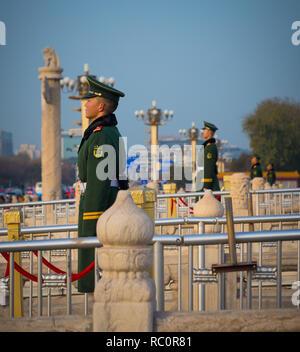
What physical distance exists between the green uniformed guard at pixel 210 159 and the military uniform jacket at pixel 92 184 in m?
5.22

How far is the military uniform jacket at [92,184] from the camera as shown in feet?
16.9

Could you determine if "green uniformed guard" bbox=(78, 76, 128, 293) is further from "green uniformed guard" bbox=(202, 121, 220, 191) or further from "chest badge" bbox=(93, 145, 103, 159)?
"green uniformed guard" bbox=(202, 121, 220, 191)

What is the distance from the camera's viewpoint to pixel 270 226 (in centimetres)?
1180

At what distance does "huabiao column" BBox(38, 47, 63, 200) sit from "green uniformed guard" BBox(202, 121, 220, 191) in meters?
11.4

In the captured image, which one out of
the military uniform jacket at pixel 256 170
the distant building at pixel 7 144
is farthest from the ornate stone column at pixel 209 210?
the distant building at pixel 7 144

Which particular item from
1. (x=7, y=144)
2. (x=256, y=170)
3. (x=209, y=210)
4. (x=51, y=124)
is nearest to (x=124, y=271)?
(x=209, y=210)

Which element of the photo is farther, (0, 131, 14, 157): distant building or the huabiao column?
(0, 131, 14, 157): distant building

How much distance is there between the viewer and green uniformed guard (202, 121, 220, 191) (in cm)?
1059

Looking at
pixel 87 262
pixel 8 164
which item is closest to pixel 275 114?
pixel 87 262

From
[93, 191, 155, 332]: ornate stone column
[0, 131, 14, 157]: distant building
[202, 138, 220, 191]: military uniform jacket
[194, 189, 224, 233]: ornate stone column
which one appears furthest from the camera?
[0, 131, 14, 157]: distant building

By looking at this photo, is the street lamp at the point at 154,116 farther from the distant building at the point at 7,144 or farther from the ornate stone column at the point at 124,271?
the distant building at the point at 7,144

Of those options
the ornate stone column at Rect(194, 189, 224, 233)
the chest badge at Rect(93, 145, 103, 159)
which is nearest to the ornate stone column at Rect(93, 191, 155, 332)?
the chest badge at Rect(93, 145, 103, 159)

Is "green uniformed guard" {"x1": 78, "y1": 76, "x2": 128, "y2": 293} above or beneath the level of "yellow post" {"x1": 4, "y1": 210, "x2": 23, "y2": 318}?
above
